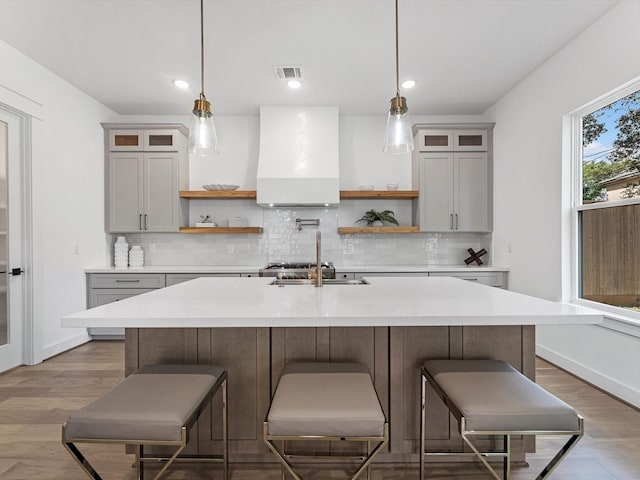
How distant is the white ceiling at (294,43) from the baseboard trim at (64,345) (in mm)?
2635

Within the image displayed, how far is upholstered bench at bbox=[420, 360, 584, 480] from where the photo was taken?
3.99 ft

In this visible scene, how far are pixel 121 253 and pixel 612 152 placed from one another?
498cm

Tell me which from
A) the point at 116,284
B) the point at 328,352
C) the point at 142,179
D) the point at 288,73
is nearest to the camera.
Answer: the point at 328,352

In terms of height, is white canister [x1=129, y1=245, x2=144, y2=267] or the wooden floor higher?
white canister [x1=129, y1=245, x2=144, y2=267]

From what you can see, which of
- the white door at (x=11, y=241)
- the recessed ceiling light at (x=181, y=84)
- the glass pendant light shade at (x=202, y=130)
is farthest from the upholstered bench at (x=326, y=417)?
the recessed ceiling light at (x=181, y=84)

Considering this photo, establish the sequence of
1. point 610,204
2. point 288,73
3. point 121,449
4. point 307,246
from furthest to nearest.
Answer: point 307,246 → point 288,73 → point 610,204 → point 121,449

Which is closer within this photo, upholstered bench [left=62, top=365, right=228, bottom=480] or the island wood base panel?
upholstered bench [left=62, top=365, right=228, bottom=480]

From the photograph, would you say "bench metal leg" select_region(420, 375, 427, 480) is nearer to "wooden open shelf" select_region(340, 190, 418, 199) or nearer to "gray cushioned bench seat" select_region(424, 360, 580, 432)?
"gray cushioned bench seat" select_region(424, 360, 580, 432)

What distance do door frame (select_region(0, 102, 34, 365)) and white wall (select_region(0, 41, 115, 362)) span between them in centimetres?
4

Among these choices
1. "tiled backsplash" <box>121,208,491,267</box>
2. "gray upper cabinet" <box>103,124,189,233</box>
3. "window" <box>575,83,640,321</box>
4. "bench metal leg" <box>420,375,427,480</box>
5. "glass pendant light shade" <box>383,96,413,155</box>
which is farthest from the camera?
"tiled backsplash" <box>121,208,491,267</box>

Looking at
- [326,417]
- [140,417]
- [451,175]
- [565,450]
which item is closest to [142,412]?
[140,417]

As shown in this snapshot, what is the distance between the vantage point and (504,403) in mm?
1256

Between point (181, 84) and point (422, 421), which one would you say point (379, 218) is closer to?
point (181, 84)

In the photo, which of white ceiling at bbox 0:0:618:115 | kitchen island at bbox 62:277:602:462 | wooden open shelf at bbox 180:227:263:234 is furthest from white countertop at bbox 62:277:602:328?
wooden open shelf at bbox 180:227:263:234
